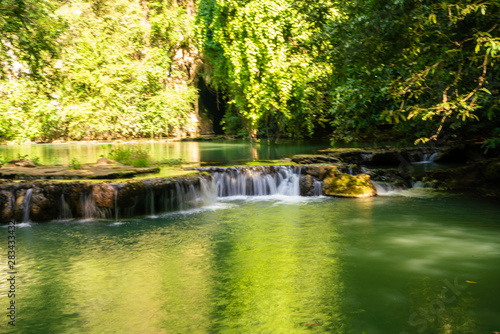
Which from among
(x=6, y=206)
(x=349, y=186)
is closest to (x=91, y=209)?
(x=6, y=206)

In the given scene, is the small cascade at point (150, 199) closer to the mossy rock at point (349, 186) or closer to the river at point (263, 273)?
the river at point (263, 273)

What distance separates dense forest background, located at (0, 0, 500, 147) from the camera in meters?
9.81

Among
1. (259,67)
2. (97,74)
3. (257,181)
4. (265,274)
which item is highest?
(259,67)

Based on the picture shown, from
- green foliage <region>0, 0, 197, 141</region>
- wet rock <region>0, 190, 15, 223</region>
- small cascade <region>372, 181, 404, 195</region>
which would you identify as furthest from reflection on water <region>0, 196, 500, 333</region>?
green foliage <region>0, 0, 197, 141</region>

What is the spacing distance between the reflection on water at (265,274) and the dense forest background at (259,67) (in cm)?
238

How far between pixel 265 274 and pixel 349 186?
25.7ft

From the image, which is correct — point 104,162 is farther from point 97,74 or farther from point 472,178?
point 97,74

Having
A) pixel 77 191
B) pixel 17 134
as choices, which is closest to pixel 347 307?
pixel 77 191

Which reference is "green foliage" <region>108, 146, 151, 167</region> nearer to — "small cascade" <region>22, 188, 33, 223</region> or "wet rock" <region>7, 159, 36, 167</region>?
"wet rock" <region>7, 159, 36, 167</region>

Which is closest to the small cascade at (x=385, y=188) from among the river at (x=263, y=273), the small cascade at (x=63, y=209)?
the river at (x=263, y=273)

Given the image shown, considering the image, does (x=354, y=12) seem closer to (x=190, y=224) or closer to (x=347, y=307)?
(x=190, y=224)

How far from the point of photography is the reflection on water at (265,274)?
5.32 meters

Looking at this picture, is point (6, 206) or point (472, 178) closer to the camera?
point (6, 206)

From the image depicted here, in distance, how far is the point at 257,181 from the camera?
594 inches
